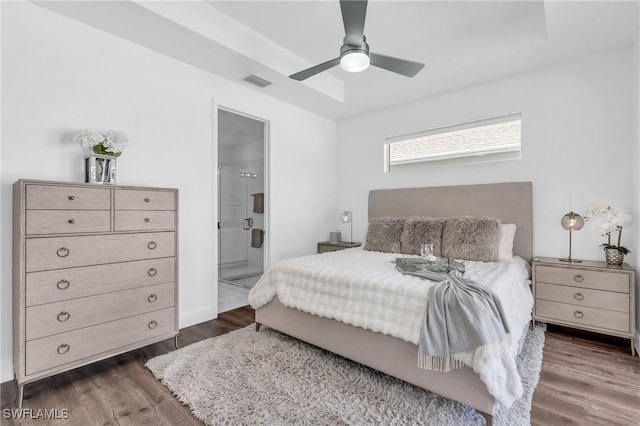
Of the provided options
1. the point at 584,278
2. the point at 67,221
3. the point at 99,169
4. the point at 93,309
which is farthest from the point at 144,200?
the point at 584,278

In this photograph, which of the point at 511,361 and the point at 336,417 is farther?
the point at 336,417

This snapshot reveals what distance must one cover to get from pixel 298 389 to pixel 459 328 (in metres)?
1.05

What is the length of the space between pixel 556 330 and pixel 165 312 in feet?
11.6

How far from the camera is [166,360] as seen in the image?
89.7 inches

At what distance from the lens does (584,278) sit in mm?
2570

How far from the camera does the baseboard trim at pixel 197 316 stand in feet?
9.87

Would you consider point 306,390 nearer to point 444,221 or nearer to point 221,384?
point 221,384

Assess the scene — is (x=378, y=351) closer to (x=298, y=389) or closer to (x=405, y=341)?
(x=405, y=341)

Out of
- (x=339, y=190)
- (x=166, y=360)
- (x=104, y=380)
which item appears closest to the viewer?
(x=104, y=380)

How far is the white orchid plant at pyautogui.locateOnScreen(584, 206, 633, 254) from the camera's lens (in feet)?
8.43

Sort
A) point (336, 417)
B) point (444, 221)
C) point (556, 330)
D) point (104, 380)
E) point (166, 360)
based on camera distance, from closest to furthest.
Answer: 1. point (336, 417)
2. point (104, 380)
3. point (166, 360)
4. point (556, 330)
5. point (444, 221)

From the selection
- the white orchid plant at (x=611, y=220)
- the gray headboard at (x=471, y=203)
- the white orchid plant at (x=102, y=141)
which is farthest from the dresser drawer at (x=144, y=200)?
the white orchid plant at (x=611, y=220)

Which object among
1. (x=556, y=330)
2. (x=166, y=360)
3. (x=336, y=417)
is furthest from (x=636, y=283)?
(x=166, y=360)

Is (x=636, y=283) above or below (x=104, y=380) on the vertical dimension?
above
